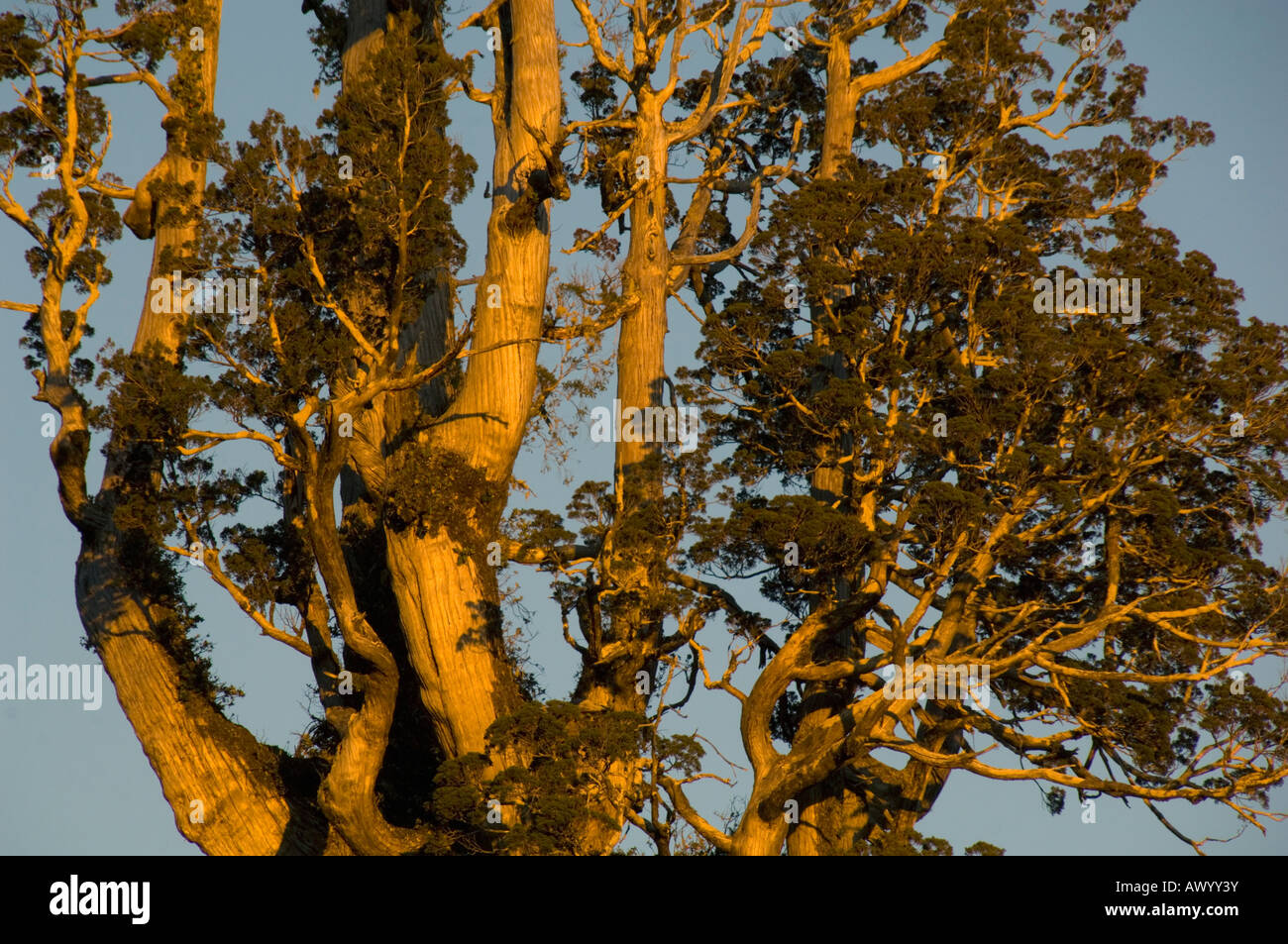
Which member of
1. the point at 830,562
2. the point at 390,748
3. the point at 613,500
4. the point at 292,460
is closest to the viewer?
the point at 292,460

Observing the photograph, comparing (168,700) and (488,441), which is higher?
(488,441)

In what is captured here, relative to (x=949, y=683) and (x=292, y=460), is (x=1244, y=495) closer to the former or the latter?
(x=949, y=683)

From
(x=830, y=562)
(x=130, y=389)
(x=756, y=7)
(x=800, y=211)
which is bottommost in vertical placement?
(x=830, y=562)

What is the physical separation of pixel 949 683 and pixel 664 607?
312cm

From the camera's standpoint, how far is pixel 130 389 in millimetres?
18266

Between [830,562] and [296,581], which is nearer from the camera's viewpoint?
[830,562]

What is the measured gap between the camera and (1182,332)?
19.1 m

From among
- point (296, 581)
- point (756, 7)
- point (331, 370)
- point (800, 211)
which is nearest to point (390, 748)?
point (296, 581)

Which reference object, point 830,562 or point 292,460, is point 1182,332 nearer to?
point 830,562

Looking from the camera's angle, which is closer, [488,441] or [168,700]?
[168,700]

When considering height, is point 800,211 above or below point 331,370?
above

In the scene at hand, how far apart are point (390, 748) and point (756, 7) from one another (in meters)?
10.6
